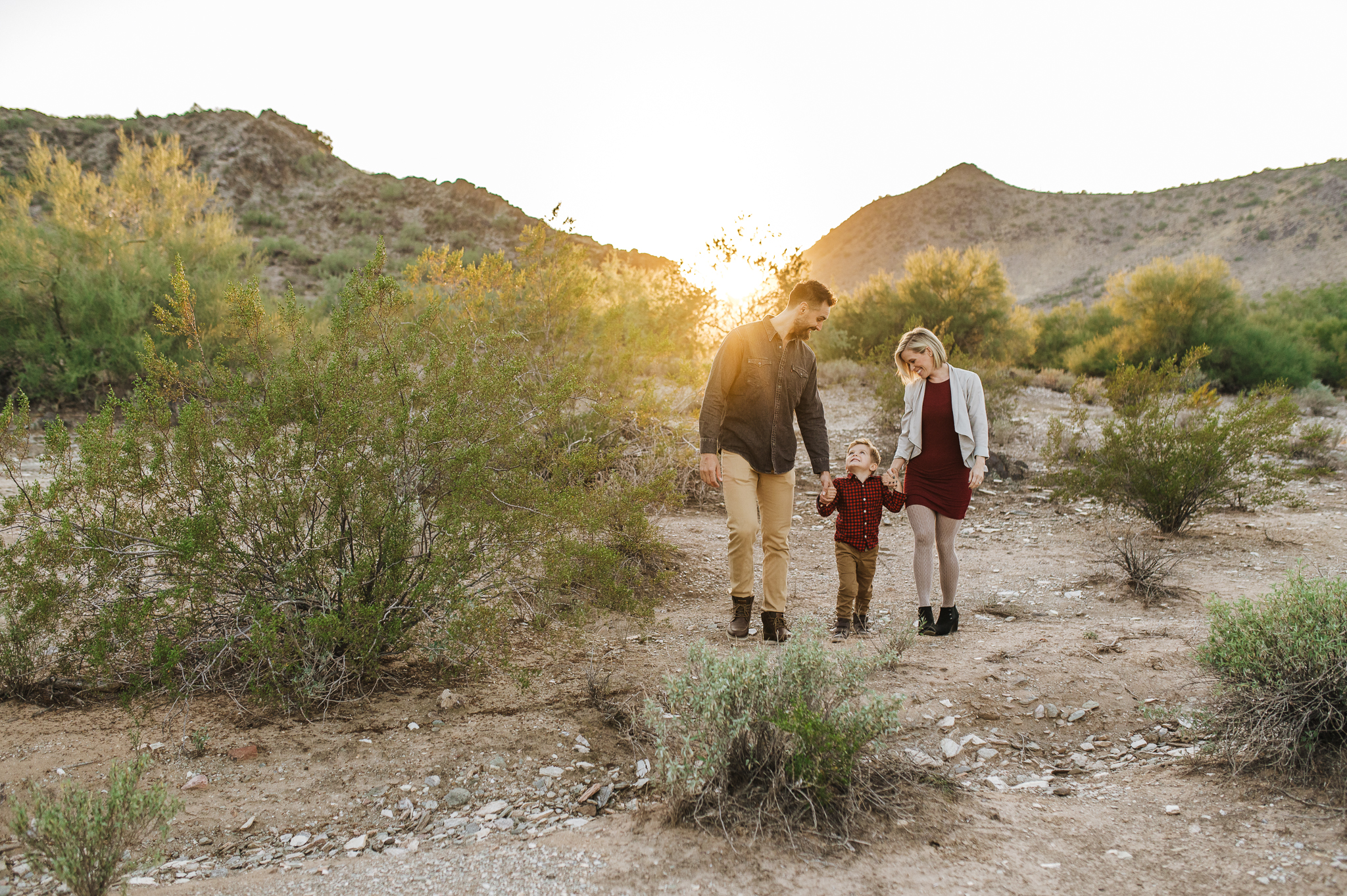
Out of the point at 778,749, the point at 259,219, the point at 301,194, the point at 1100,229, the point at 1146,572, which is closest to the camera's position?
the point at 778,749

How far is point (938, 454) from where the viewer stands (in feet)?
13.5

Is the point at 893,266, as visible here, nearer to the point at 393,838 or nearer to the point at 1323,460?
the point at 1323,460

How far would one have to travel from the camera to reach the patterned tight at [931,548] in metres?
4.13

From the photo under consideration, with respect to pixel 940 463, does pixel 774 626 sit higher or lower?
lower

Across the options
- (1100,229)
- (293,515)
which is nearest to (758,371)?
(293,515)

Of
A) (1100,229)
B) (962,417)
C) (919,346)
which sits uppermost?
(1100,229)

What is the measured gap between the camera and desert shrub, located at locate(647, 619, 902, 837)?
223 centimetres

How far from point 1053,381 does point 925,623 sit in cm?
1818

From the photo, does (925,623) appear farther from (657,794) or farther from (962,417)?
(657,794)

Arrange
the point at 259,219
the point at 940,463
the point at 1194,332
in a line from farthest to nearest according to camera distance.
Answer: the point at 259,219, the point at 1194,332, the point at 940,463

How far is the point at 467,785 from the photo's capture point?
8.91 feet

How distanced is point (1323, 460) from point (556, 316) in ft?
33.0

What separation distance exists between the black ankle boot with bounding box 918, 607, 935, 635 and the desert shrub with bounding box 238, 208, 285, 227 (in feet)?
117

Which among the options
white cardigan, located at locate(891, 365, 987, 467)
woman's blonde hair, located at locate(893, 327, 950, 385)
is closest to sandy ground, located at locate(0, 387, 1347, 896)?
white cardigan, located at locate(891, 365, 987, 467)
